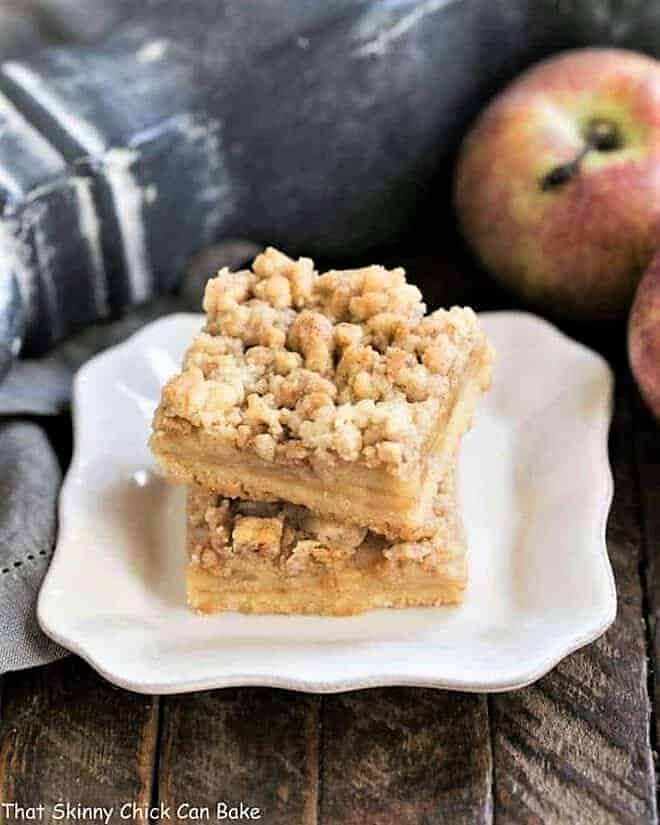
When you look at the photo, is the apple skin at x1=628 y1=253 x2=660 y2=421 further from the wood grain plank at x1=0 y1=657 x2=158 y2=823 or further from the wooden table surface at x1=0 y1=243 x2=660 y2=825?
the wood grain plank at x1=0 y1=657 x2=158 y2=823

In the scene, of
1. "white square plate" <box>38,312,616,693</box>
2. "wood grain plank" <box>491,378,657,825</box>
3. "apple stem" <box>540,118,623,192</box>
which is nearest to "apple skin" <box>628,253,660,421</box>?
"white square plate" <box>38,312,616,693</box>

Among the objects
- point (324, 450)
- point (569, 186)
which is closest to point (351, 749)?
point (324, 450)

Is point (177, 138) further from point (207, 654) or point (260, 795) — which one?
point (260, 795)

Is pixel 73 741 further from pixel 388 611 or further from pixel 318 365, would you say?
pixel 318 365

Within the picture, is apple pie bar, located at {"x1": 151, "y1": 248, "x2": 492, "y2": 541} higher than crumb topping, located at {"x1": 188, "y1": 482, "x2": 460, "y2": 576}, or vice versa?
apple pie bar, located at {"x1": 151, "y1": 248, "x2": 492, "y2": 541}

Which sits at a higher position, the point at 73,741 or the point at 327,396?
the point at 327,396

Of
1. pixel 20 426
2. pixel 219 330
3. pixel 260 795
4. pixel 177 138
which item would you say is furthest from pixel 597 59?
pixel 260 795

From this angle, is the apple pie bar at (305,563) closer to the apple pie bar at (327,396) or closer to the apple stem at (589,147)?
the apple pie bar at (327,396)
